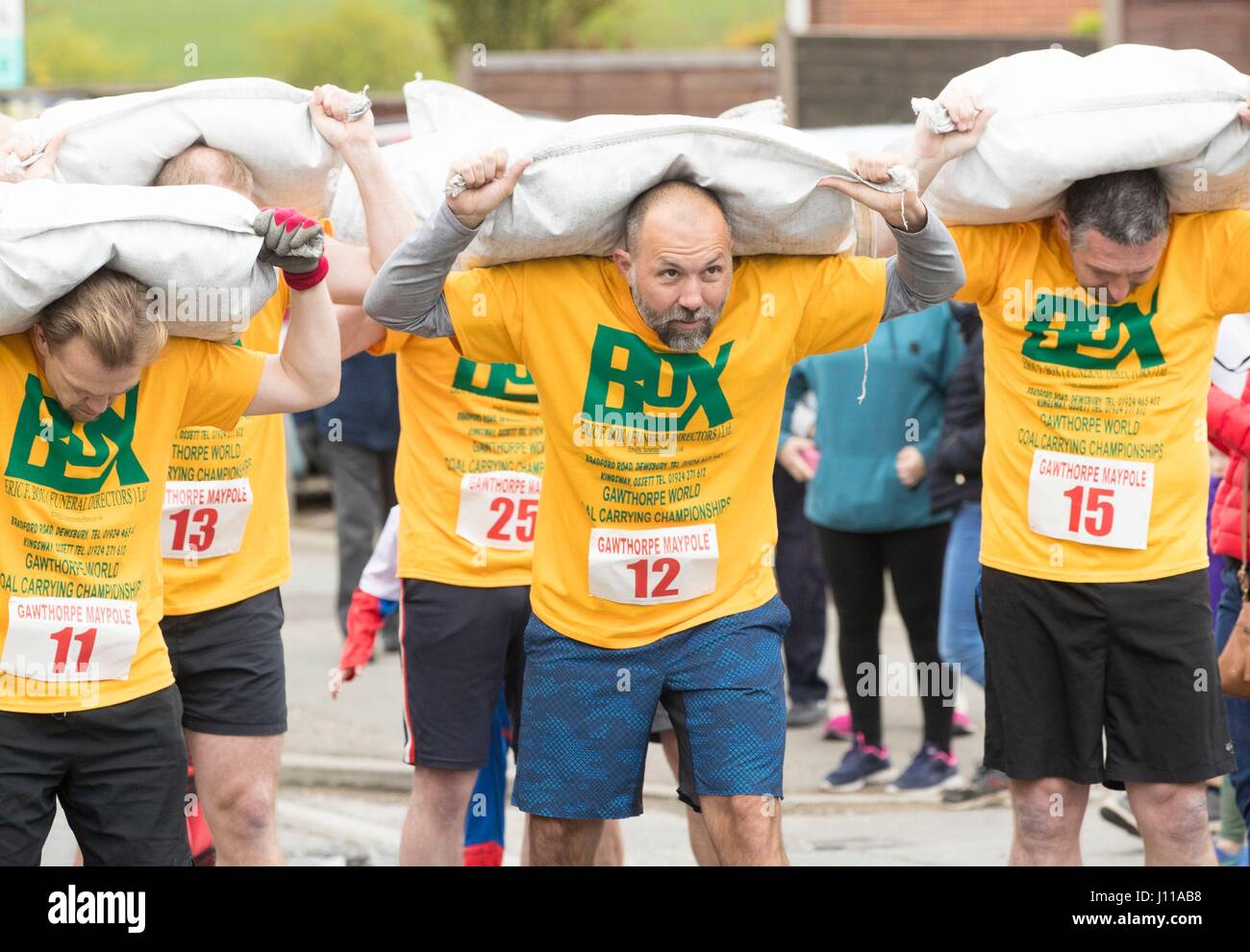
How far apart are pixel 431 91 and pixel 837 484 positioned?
282cm

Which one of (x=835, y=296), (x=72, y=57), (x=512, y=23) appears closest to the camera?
(x=835, y=296)

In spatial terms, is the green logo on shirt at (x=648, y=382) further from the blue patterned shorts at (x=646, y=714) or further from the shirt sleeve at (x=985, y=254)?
the shirt sleeve at (x=985, y=254)

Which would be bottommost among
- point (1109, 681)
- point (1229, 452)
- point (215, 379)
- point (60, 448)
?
point (1109, 681)

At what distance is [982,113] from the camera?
4.83 m

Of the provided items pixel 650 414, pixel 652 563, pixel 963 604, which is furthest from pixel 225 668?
pixel 963 604

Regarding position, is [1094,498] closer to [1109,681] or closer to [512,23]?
[1109,681]

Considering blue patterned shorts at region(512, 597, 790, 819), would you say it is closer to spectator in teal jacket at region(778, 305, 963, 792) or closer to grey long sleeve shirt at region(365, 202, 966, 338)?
grey long sleeve shirt at region(365, 202, 966, 338)

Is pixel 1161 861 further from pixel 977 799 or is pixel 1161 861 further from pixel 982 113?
pixel 977 799

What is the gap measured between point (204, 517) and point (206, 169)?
93cm

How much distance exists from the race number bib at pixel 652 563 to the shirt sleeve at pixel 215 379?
2.90ft

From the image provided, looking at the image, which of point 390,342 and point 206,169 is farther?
point 390,342

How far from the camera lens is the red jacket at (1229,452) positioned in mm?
5266

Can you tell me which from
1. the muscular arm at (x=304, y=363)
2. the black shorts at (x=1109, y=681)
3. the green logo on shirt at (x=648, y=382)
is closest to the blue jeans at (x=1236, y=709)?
the black shorts at (x=1109, y=681)

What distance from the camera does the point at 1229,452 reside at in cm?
540
